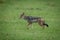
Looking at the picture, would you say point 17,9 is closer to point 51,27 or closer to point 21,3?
point 21,3

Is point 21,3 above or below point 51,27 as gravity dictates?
above

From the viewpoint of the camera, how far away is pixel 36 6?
1640mm

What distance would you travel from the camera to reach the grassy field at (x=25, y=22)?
1.56 metres

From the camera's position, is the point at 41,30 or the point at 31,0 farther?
the point at 31,0

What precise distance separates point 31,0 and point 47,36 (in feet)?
1.58

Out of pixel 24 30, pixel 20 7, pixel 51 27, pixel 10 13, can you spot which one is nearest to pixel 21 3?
pixel 20 7

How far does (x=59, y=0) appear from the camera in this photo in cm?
165

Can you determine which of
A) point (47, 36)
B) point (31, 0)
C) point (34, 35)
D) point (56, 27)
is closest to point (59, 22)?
point (56, 27)

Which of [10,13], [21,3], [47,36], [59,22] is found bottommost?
[47,36]

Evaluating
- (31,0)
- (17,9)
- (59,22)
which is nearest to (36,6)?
(31,0)

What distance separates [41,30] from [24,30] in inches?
7.8

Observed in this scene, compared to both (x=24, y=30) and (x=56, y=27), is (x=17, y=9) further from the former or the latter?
(x=56, y=27)

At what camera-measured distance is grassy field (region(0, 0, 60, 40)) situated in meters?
1.56

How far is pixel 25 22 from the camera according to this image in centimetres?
159
